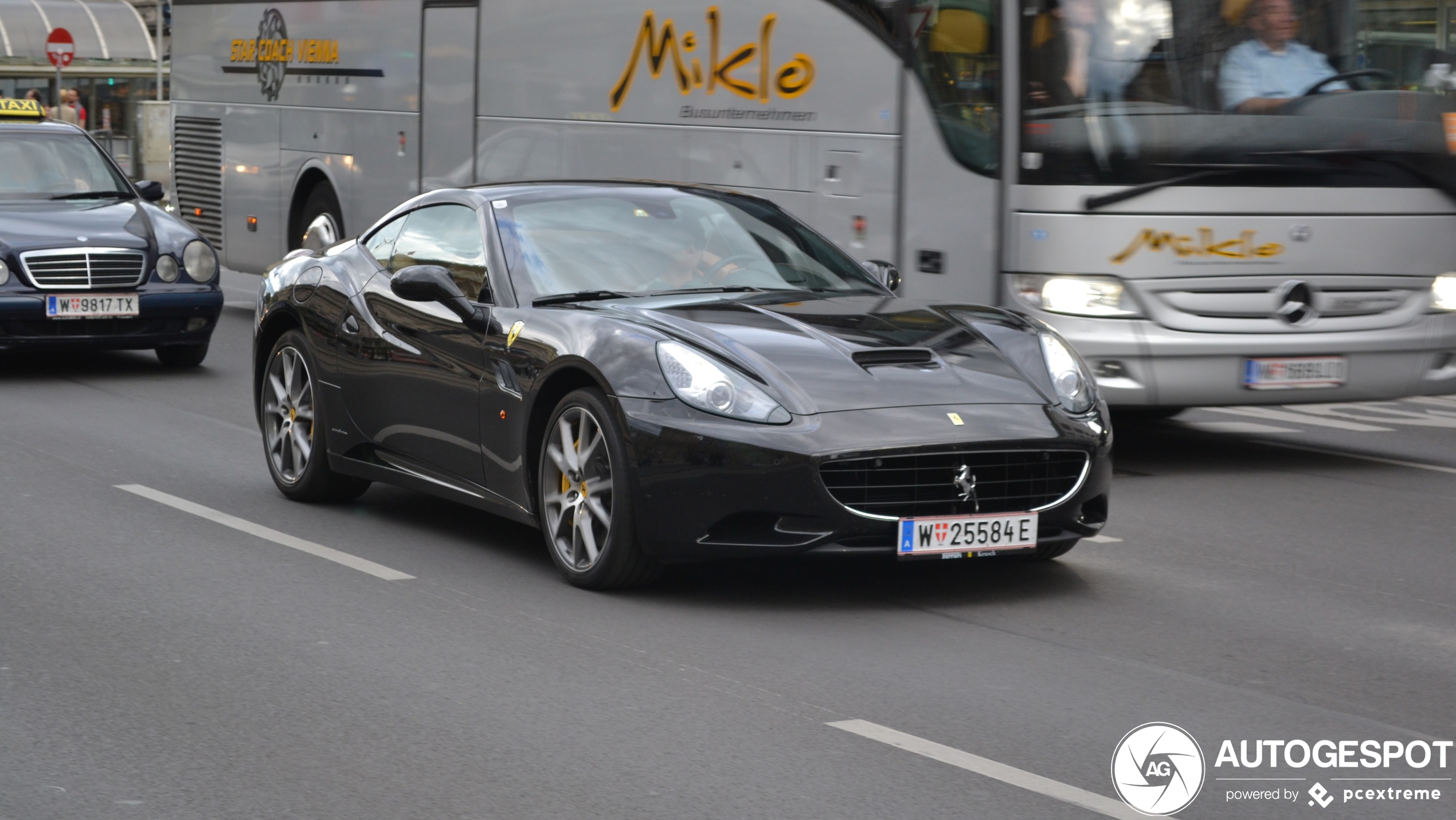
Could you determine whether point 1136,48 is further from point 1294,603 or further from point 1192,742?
point 1192,742

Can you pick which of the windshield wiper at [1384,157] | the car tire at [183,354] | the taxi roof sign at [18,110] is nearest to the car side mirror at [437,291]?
the windshield wiper at [1384,157]

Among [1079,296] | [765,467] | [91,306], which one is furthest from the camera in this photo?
[91,306]

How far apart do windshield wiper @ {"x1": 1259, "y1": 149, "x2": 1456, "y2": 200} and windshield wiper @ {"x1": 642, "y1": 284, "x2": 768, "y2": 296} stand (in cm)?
374

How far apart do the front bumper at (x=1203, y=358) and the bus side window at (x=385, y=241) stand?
3273 mm

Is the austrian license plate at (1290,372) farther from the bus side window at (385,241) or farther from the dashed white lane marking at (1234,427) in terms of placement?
the bus side window at (385,241)

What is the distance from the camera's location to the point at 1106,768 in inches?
192

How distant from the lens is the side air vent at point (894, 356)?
6.79m

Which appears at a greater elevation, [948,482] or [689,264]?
[689,264]

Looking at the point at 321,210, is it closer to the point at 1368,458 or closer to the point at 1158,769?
the point at 1368,458

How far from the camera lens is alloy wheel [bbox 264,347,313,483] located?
8.86m

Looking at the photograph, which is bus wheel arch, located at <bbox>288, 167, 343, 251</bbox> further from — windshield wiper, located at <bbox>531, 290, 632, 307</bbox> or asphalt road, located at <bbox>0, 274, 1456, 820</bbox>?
windshield wiper, located at <bbox>531, 290, 632, 307</bbox>

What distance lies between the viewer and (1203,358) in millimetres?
10172

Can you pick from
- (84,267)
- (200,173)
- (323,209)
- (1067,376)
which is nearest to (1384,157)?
(1067,376)

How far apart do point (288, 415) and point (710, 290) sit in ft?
7.98
